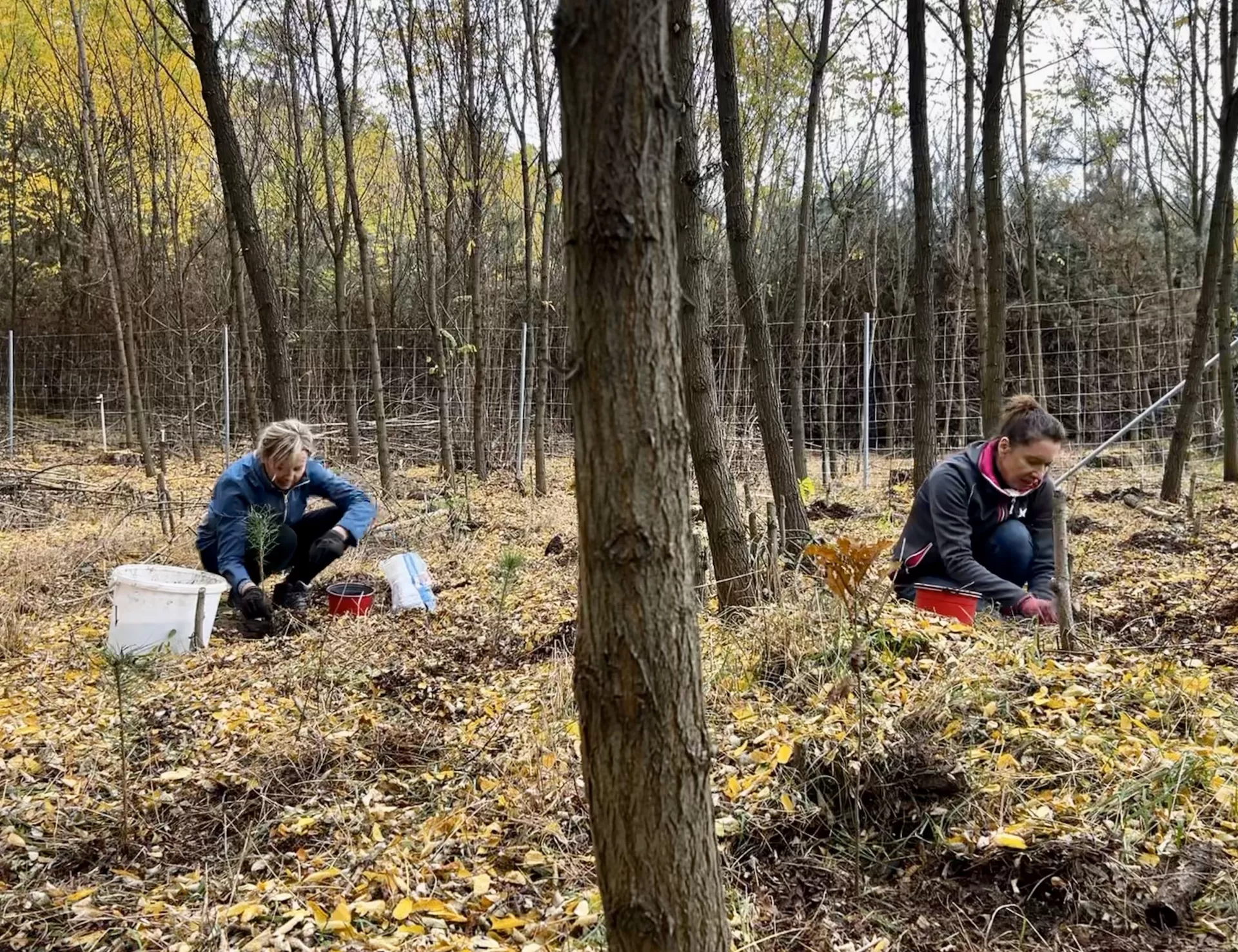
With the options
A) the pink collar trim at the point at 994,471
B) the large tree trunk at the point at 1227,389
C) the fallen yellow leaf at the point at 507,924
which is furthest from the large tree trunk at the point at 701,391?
the large tree trunk at the point at 1227,389

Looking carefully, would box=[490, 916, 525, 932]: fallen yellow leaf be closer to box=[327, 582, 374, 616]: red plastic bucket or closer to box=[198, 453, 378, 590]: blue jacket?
box=[327, 582, 374, 616]: red plastic bucket

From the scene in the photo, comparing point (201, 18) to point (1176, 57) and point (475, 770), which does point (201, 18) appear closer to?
point (475, 770)

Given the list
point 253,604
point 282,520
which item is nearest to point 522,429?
point 282,520

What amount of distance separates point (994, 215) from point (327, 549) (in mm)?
4298

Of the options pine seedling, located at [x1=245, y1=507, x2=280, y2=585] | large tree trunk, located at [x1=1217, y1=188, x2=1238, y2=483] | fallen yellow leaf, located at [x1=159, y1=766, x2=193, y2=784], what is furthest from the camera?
large tree trunk, located at [x1=1217, y1=188, x2=1238, y2=483]

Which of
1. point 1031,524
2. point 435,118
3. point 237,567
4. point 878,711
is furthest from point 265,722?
point 435,118

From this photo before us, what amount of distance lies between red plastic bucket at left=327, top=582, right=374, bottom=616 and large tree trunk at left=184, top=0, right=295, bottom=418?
4.84 feet

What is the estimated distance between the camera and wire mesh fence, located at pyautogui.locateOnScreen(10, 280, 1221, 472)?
34.1 feet

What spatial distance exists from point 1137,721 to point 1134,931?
0.85 meters

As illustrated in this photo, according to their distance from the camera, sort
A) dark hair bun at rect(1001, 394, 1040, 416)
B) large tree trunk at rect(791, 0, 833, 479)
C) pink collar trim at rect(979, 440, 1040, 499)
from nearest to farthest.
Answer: dark hair bun at rect(1001, 394, 1040, 416)
pink collar trim at rect(979, 440, 1040, 499)
large tree trunk at rect(791, 0, 833, 479)

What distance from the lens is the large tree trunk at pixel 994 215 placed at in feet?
15.9

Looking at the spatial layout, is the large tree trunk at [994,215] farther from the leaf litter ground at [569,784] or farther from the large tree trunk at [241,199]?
the large tree trunk at [241,199]

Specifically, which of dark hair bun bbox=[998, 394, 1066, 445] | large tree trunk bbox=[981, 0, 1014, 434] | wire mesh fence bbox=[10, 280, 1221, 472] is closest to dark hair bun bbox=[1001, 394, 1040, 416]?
dark hair bun bbox=[998, 394, 1066, 445]

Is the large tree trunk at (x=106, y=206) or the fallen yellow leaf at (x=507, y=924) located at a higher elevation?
the large tree trunk at (x=106, y=206)
